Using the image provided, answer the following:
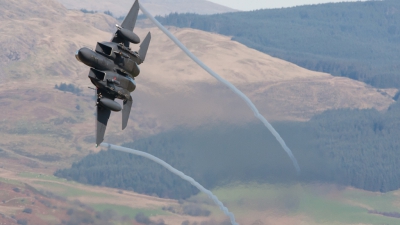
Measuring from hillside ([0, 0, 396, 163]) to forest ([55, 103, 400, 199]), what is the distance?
2678mm

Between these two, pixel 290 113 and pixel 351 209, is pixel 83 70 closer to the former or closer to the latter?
pixel 290 113

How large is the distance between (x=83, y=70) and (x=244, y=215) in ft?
282

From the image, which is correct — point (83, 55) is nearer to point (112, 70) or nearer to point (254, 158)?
point (112, 70)

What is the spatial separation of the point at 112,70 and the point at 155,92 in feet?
247

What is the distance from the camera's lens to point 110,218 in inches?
4277

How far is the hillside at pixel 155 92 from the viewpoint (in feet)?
444

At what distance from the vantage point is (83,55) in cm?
5894

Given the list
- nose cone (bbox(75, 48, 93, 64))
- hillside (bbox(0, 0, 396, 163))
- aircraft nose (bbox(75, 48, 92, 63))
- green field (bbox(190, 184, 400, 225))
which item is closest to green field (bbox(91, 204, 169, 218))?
green field (bbox(190, 184, 400, 225))

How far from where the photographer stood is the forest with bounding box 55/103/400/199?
4550 inches

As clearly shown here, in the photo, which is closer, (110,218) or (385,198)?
(110,218)

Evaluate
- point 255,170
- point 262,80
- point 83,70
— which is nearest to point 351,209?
point 255,170

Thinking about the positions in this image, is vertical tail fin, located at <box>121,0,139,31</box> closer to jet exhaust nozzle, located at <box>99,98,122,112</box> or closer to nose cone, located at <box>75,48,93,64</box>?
jet exhaust nozzle, located at <box>99,98,122,112</box>

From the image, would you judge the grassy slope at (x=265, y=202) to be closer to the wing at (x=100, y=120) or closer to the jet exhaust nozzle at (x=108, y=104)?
the wing at (x=100, y=120)

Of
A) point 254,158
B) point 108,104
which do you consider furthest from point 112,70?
point 254,158
